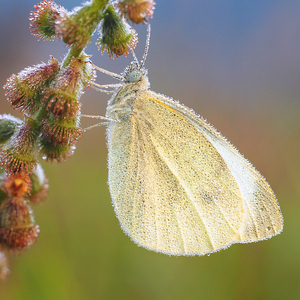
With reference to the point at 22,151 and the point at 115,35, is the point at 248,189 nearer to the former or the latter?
the point at 115,35

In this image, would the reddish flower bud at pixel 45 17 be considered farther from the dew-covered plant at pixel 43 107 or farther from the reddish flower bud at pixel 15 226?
the reddish flower bud at pixel 15 226

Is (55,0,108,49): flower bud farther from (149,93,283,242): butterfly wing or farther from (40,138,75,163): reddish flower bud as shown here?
(149,93,283,242): butterfly wing

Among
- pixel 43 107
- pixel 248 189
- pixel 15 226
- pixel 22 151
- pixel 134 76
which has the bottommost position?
pixel 15 226

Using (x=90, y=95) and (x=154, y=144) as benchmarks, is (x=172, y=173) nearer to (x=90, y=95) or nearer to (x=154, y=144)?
(x=154, y=144)

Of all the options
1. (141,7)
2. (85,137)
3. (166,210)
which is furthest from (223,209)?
(85,137)

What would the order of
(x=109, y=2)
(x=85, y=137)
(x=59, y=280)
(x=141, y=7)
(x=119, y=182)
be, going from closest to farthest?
(x=141, y=7), (x=109, y=2), (x=119, y=182), (x=59, y=280), (x=85, y=137)

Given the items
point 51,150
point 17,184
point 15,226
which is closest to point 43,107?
point 51,150

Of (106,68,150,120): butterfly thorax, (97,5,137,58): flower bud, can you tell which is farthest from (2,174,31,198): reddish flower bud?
(106,68,150,120): butterfly thorax
